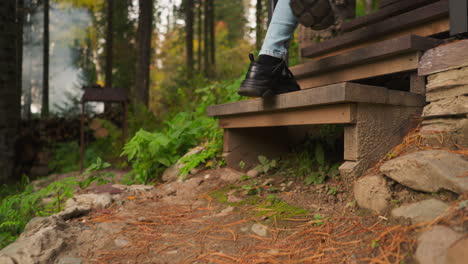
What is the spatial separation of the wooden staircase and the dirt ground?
343 millimetres

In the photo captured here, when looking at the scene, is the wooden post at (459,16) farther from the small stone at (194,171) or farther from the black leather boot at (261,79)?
the small stone at (194,171)

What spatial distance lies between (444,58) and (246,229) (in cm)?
158

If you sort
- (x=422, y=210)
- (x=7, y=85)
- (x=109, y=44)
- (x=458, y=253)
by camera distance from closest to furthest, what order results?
(x=458, y=253)
(x=422, y=210)
(x=7, y=85)
(x=109, y=44)

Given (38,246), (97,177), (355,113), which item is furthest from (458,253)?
(97,177)

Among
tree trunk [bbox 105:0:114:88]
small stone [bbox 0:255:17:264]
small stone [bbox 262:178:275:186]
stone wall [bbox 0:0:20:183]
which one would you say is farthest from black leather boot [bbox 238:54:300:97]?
tree trunk [bbox 105:0:114:88]

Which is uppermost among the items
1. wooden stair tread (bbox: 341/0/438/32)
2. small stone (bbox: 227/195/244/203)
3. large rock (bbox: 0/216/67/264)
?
wooden stair tread (bbox: 341/0/438/32)

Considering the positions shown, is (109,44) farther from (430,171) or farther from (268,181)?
(430,171)

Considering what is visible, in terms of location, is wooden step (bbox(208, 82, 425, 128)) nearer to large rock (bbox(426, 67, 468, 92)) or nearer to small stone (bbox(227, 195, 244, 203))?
large rock (bbox(426, 67, 468, 92))

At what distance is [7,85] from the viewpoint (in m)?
5.43

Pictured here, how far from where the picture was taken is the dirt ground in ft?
4.99

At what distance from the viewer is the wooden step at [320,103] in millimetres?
1877

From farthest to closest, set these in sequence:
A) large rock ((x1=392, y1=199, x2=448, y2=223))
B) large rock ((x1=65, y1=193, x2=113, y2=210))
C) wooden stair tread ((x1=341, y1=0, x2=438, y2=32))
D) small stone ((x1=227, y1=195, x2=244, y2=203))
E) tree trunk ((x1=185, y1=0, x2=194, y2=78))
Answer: tree trunk ((x1=185, y1=0, x2=194, y2=78))
wooden stair tread ((x1=341, y1=0, x2=438, y2=32))
large rock ((x1=65, y1=193, x2=113, y2=210))
small stone ((x1=227, y1=195, x2=244, y2=203))
large rock ((x1=392, y1=199, x2=448, y2=223))

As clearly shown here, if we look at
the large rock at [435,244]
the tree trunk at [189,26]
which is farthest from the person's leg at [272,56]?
the tree trunk at [189,26]

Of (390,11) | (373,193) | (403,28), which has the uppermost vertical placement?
(390,11)
